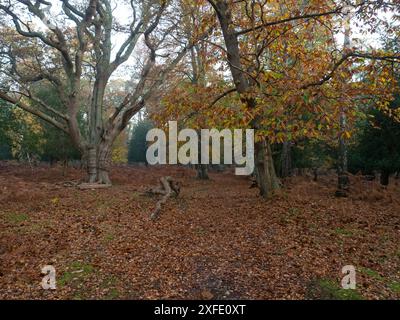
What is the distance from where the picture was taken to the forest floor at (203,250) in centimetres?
526

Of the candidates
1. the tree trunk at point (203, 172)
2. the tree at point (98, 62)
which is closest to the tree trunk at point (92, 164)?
the tree at point (98, 62)

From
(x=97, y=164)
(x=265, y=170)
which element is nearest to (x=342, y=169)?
(x=265, y=170)

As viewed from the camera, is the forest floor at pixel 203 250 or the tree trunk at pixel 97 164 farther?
the tree trunk at pixel 97 164

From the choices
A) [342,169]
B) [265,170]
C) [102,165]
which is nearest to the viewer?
[265,170]

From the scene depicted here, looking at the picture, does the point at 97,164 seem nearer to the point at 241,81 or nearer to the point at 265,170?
the point at 265,170

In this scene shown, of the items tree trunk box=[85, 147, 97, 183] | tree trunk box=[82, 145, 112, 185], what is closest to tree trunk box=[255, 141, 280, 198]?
tree trunk box=[82, 145, 112, 185]

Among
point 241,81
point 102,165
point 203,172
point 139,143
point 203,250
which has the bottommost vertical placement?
point 203,250

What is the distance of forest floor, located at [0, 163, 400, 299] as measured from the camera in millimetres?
5262

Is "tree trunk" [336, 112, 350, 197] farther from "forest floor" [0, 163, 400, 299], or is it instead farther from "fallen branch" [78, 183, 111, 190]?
"fallen branch" [78, 183, 111, 190]

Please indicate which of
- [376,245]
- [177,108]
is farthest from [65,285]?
[376,245]

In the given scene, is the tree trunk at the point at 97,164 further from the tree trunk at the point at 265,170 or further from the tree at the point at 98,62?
the tree trunk at the point at 265,170

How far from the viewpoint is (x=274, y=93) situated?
8.78m

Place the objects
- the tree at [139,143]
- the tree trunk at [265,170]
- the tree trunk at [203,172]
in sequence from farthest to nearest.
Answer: the tree at [139,143], the tree trunk at [203,172], the tree trunk at [265,170]

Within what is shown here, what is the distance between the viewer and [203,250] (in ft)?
23.2
